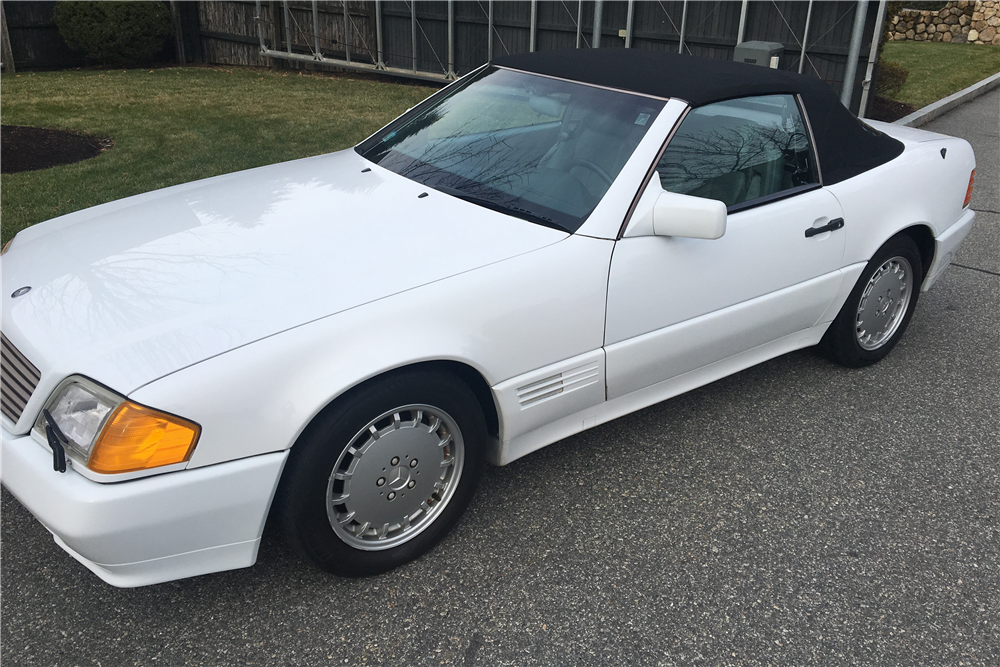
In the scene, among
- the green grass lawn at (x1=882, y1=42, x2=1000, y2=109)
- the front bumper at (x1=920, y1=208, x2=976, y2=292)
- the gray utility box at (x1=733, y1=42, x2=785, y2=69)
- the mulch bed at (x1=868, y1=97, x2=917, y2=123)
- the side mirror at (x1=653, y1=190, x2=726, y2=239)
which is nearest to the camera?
the side mirror at (x1=653, y1=190, x2=726, y2=239)

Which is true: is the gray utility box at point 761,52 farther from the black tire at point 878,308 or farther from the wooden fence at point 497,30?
the black tire at point 878,308

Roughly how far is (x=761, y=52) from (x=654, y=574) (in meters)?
7.39

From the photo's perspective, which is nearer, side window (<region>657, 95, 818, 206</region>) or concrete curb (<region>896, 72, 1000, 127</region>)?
side window (<region>657, 95, 818, 206</region>)

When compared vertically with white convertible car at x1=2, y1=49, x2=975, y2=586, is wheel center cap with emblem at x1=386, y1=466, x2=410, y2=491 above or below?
below

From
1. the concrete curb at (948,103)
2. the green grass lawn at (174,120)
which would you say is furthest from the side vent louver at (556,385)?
the concrete curb at (948,103)

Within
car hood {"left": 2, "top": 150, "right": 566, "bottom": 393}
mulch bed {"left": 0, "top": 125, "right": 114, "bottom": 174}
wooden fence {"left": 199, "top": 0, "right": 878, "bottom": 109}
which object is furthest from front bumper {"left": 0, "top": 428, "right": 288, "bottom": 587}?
wooden fence {"left": 199, "top": 0, "right": 878, "bottom": 109}

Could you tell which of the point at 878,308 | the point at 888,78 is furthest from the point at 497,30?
A: the point at 878,308

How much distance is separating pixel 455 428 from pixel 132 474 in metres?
0.98

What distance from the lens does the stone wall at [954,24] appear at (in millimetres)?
19594

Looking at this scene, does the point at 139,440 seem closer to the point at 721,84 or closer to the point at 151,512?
the point at 151,512

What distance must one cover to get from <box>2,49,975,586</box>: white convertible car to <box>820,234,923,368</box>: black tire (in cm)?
2

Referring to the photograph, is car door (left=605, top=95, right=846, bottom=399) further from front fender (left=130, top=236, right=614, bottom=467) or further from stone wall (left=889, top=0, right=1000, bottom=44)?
stone wall (left=889, top=0, right=1000, bottom=44)

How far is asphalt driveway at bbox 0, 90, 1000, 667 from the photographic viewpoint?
2396 mm

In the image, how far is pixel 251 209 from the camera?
305cm
